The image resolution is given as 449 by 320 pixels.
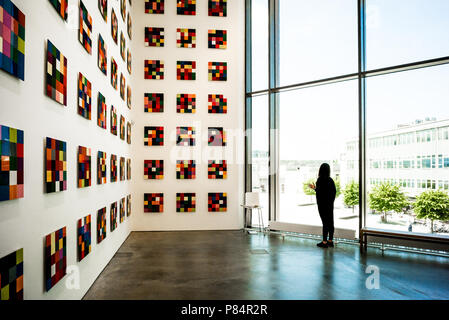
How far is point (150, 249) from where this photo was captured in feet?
15.4

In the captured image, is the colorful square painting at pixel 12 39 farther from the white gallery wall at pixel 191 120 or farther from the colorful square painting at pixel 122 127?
the white gallery wall at pixel 191 120

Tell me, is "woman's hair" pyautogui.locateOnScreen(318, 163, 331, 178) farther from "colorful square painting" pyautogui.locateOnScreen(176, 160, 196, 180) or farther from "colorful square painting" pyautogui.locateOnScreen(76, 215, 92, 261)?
"colorful square painting" pyautogui.locateOnScreen(76, 215, 92, 261)

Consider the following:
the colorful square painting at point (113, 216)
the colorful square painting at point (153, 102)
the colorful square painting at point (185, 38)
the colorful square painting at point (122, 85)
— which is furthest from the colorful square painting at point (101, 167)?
the colorful square painting at point (185, 38)

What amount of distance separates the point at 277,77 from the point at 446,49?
276 centimetres

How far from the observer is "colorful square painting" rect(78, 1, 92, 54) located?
2.75 m

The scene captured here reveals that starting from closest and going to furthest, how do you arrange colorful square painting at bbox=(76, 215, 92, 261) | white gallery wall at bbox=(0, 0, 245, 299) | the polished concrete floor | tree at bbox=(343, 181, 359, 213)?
white gallery wall at bbox=(0, 0, 245, 299) → colorful square painting at bbox=(76, 215, 92, 261) → the polished concrete floor → tree at bbox=(343, 181, 359, 213)

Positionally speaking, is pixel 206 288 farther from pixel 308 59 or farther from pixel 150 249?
pixel 308 59

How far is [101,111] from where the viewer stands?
11.4 feet

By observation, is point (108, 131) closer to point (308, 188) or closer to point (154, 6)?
point (154, 6)

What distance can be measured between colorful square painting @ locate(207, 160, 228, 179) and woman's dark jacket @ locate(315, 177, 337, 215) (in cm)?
210

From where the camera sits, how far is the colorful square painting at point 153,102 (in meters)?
6.18

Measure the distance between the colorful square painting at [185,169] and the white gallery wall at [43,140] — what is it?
8.86ft

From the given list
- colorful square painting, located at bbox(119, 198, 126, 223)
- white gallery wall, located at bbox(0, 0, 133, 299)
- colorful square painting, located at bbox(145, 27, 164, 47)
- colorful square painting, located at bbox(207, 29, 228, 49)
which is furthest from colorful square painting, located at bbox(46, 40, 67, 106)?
colorful square painting, located at bbox(207, 29, 228, 49)

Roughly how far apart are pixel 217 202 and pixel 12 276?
4.78m
